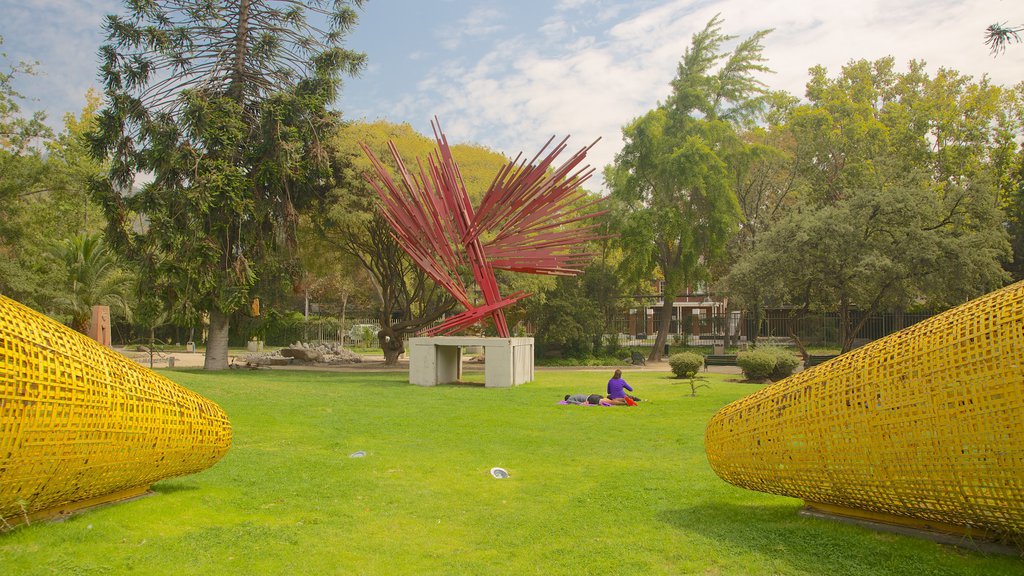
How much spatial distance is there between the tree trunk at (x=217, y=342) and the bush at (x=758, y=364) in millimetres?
17820

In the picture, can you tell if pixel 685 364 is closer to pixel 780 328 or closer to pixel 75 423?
pixel 75 423

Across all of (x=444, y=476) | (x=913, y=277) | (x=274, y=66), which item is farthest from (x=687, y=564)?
(x=274, y=66)

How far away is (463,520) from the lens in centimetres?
604

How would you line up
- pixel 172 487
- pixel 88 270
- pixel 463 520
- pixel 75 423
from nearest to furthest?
pixel 75 423 → pixel 463 520 → pixel 172 487 → pixel 88 270

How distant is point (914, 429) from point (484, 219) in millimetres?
16507

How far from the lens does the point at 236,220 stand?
24.1 meters

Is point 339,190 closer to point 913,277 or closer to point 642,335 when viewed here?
point 913,277

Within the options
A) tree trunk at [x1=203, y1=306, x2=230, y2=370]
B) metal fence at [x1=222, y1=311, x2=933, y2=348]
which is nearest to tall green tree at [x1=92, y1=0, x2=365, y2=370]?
tree trunk at [x1=203, y1=306, x2=230, y2=370]

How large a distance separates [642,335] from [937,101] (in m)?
21.9

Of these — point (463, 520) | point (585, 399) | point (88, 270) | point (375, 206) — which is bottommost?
point (463, 520)

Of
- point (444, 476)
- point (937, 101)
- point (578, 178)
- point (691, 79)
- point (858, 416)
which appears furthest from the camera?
point (937, 101)

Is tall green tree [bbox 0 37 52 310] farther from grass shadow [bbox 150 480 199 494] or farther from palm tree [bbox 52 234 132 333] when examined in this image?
grass shadow [bbox 150 480 199 494]

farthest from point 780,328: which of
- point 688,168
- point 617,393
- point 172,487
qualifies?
point 172,487

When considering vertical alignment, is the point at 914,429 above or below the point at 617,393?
above
